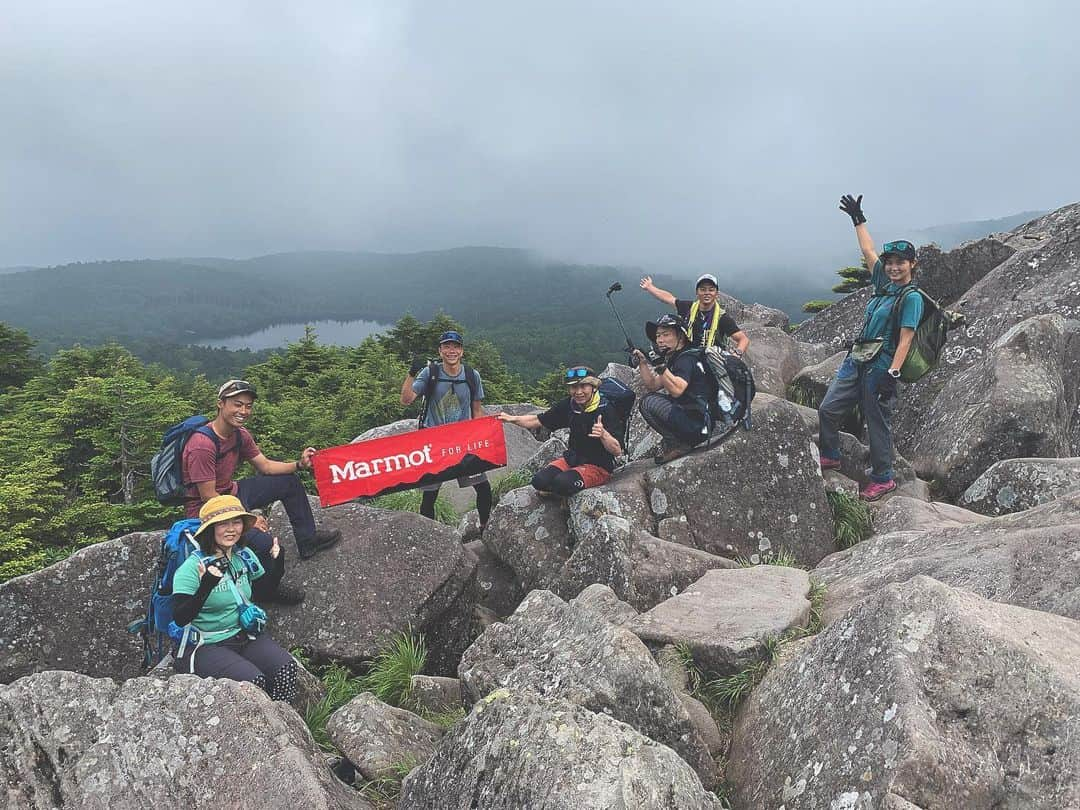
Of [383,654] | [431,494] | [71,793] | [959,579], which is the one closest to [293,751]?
[71,793]

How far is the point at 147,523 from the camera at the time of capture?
1575 centimetres

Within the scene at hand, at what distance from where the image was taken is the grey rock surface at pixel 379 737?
5.64m

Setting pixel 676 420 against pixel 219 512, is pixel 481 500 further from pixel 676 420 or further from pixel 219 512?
pixel 219 512

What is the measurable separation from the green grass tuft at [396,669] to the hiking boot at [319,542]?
5.37 feet

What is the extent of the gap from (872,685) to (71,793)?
17.9 ft

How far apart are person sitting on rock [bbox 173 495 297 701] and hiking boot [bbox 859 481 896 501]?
931 cm

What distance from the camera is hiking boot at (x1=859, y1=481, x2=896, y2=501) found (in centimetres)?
1087

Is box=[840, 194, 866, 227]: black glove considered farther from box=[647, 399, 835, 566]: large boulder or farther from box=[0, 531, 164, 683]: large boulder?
box=[0, 531, 164, 683]: large boulder

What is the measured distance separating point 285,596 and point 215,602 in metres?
2.04

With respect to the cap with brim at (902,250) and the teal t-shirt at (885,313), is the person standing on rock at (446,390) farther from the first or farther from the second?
the cap with brim at (902,250)

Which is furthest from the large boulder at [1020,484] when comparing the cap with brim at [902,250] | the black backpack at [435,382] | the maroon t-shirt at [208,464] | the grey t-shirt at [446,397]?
the maroon t-shirt at [208,464]

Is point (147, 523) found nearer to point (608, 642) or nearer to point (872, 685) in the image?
point (608, 642)

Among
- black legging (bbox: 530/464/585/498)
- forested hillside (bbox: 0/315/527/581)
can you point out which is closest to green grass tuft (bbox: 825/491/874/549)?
black legging (bbox: 530/464/585/498)

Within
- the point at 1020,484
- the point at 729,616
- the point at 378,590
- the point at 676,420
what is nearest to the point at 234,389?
the point at 378,590
